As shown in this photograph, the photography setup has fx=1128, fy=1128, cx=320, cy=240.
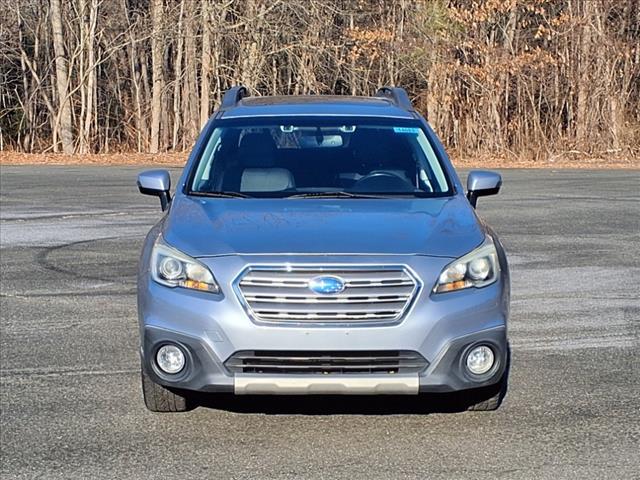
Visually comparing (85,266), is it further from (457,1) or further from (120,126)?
(120,126)

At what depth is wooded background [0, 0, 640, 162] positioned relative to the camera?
35.1 m

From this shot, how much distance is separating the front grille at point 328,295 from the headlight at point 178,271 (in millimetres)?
194

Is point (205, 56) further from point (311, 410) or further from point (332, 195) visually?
point (311, 410)

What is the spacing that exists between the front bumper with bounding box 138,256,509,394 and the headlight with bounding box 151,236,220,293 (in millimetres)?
45

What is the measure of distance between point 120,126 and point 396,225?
40316mm

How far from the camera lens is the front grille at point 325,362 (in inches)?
212

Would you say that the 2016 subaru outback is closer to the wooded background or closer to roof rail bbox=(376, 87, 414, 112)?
roof rail bbox=(376, 87, 414, 112)

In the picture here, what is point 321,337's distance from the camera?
5348 mm

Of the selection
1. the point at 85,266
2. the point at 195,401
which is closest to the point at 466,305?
the point at 195,401

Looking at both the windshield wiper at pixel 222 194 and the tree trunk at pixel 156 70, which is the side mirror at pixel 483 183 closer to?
the windshield wiper at pixel 222 194

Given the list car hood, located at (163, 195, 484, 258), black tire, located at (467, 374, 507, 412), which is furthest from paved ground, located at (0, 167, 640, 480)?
car hood, located at (163, 195, 484, 258)

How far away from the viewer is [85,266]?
1166 centimetres

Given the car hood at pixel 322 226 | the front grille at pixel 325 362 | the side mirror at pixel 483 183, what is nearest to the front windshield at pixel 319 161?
the side mirror at pixel 483 183

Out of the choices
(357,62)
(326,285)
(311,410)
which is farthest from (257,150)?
(357,62)
